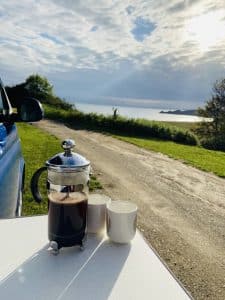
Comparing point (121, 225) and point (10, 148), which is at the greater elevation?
point (10, 148)

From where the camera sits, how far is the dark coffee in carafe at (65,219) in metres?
1.58

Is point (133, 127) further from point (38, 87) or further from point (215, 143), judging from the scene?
point (38, 87)

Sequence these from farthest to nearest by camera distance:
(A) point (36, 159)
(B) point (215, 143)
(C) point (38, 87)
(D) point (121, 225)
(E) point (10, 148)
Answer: (C) point (38, 87), (B) point (215, 143), (A) point (36, 159), (E) point (10, 148), (D) point (121, 225)

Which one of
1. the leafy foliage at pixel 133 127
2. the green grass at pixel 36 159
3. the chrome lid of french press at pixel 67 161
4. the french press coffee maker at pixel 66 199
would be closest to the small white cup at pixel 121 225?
the french press coffee maker at pixel 66 199

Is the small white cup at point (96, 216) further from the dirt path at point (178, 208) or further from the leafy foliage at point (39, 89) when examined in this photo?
the leafy foliage at point (39, 89)

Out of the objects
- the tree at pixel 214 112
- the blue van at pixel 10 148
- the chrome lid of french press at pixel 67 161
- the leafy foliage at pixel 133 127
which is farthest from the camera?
the tree at pixel 214 112

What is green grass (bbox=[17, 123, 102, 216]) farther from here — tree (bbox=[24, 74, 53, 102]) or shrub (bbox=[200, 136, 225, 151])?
tree (bbox=[24, 74, 53, 102])

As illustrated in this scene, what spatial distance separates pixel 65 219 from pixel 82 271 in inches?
10.0

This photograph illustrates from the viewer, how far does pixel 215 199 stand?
7.15 meters

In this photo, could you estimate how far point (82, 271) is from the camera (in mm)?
1440

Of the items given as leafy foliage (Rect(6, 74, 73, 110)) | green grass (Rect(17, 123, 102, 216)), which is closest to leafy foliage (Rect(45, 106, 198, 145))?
green grass (Rect(17, 123, 102, 216))

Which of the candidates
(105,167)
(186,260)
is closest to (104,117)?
(105,167)

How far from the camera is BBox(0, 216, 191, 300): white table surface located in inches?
50.9

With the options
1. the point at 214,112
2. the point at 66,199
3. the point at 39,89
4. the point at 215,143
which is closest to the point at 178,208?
the point at 66,199
